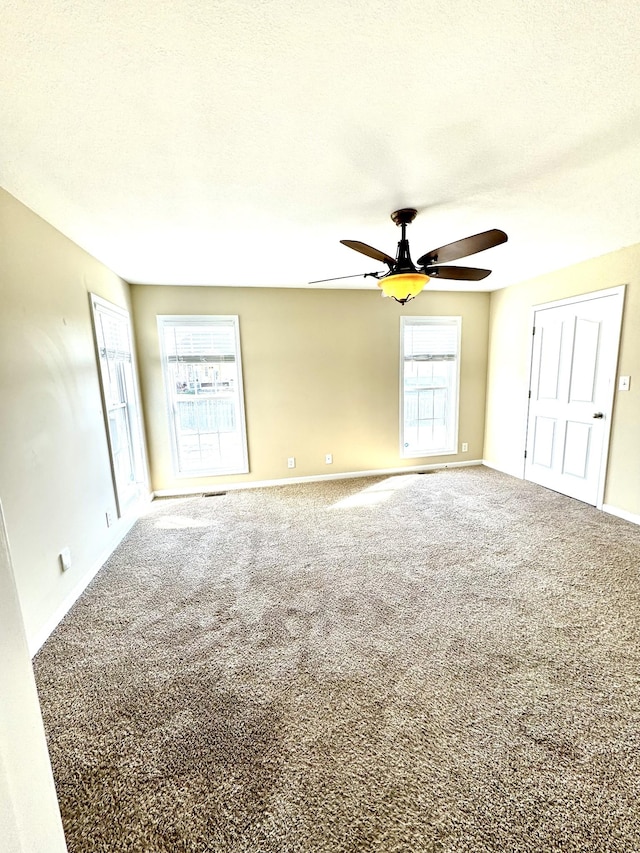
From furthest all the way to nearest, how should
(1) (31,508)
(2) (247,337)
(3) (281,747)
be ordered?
(2) (247,337), (1) (31,508), (3) (281,747)

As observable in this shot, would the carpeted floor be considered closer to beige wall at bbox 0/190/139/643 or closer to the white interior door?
beige wall at bbox 0/190/139/643

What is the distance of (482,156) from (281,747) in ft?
9.18

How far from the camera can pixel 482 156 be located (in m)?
1.76

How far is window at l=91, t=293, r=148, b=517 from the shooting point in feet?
10.1

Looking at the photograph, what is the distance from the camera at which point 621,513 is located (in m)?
3.32

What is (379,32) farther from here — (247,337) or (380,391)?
(380,391)

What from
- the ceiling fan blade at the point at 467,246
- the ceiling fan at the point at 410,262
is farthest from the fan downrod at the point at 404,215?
the ceiling fan blade at the point at 467,246

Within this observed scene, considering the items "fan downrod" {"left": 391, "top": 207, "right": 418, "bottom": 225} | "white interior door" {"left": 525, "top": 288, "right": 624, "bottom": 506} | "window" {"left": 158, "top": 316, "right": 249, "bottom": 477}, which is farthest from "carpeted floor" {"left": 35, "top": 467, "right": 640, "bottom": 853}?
"fan downrod" {"left": 391, "top": 207, "right": 418, "bottom": 225}

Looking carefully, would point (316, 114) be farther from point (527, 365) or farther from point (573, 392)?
point (527, 365)

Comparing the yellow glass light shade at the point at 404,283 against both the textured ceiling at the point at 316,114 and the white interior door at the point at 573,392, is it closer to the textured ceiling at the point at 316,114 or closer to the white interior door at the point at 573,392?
the textured ceiling at the point at 316,114

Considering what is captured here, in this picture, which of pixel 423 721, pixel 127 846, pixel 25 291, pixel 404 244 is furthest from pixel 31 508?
pixel 404 244

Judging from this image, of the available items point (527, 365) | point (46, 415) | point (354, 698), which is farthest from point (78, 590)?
point (527, 365)

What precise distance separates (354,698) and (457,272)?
2597 mm

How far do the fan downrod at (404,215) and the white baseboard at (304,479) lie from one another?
313 cm
